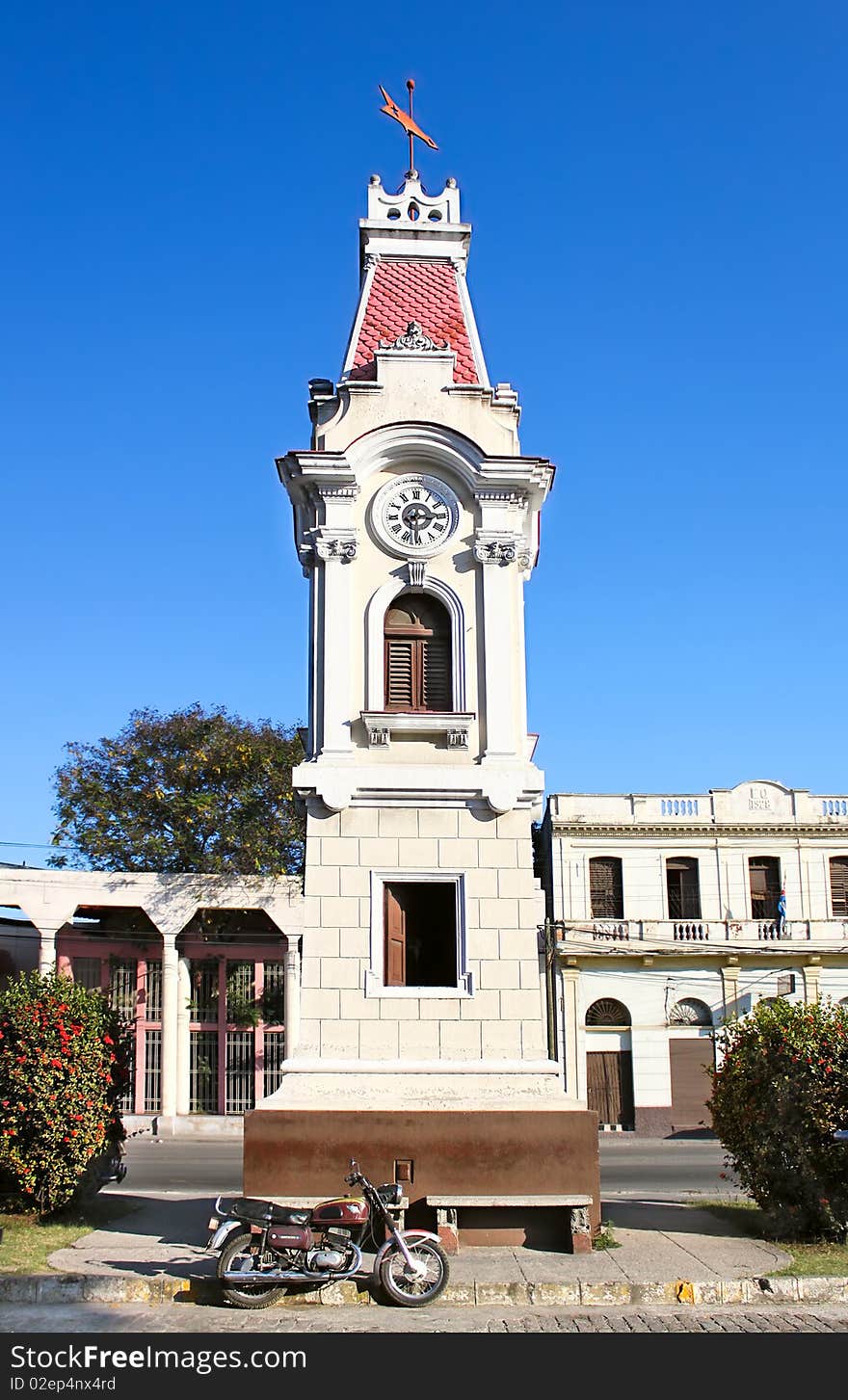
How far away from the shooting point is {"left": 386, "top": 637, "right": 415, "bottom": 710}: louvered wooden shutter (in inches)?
615

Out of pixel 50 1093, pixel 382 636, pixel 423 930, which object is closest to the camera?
pixel 50 1093

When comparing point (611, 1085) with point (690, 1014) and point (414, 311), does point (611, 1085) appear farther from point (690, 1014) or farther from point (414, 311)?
point (414, 311)

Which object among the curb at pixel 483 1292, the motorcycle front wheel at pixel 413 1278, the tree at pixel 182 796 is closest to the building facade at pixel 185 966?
the tree at pixel 182 796

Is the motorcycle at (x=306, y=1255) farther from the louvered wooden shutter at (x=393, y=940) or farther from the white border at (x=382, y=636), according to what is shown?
the white border at (x=382, y=636)

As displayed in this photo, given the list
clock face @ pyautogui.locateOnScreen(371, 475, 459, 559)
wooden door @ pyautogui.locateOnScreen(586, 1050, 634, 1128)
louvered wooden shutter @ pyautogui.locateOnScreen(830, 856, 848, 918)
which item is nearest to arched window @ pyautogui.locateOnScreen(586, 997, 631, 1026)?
wooden door @ pyautogui.locateOnScreen(586, 1050, 634, 1128)

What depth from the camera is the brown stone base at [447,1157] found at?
43.9 feet

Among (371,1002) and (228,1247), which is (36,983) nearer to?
(371,1002)

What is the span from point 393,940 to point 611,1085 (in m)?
24.2

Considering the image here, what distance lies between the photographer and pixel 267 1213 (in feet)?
37.9

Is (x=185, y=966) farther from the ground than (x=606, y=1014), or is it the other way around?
(x=185, y=966)

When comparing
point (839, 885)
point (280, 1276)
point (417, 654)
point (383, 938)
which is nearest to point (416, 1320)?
point (280, 1276)

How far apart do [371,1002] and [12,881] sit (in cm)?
2300

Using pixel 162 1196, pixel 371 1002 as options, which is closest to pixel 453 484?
pixel 371 1002

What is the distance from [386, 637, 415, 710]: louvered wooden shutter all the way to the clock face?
1.10 meters
